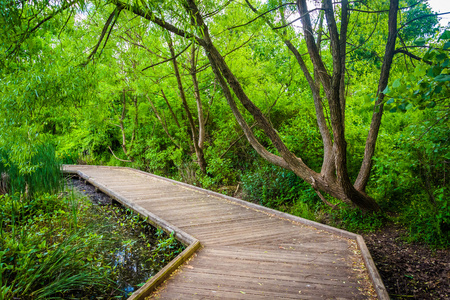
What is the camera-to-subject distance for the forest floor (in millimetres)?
2814

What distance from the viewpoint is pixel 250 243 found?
3605 mm

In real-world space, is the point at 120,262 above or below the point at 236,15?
below

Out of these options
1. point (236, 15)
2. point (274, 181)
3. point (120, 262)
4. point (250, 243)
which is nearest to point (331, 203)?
point (274, 181)

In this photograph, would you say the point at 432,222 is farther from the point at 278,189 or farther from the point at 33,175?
the point at 33,175

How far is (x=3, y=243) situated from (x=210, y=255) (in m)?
2.20

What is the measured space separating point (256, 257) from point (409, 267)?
5.80ft

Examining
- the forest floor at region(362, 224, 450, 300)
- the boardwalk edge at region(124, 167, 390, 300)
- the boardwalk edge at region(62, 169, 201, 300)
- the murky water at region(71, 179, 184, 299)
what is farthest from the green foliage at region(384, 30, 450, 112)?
the murky water at region(71, 179, 184, 299)

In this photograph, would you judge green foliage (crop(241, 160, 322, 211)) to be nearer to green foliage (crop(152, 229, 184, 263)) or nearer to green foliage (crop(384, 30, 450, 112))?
green foliage (crop(152, 229, 184, 263))

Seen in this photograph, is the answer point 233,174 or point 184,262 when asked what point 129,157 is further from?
point 184,262

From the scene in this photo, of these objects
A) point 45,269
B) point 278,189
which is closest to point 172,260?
point 45,269

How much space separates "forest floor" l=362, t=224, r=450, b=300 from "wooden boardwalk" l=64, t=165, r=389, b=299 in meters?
0.37

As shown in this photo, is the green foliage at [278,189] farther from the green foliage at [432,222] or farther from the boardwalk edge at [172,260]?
the boardwalk edge at [172,260]

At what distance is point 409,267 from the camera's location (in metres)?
3.22

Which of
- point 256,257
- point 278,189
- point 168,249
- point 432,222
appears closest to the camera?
point 256,257
